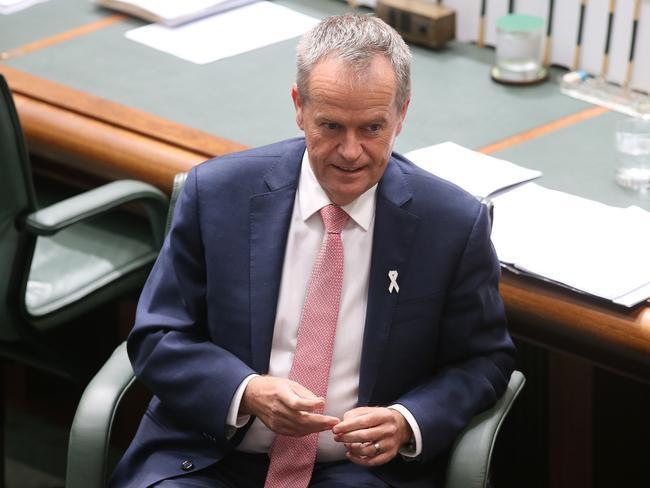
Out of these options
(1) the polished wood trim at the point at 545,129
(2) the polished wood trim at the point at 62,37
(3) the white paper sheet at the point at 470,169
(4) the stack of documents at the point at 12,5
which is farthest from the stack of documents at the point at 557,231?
(4) the stack of documents at the point at 12,5

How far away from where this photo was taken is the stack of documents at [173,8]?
138 inches

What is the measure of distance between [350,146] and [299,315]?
0.31 metres

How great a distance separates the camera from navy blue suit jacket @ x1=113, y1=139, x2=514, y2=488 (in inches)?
85.0

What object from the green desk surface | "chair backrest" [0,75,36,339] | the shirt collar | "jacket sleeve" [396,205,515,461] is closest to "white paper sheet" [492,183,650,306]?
the green desk surface

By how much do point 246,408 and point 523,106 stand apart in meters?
1.23

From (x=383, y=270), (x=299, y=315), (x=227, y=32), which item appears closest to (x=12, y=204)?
(x=299, y=315)

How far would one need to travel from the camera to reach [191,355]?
2180 mm

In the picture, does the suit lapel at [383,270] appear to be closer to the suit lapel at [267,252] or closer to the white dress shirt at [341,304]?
the white dress shirt at [341,304]

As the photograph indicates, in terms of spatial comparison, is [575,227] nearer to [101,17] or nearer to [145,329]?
[145,329]

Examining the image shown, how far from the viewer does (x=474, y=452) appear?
6.74ft

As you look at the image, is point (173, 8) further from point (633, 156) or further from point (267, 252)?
point (267, 252)

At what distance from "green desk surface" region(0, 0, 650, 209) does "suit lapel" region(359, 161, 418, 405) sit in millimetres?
626

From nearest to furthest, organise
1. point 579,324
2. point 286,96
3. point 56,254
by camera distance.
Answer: point 579,324, point 56,254, point 286,96

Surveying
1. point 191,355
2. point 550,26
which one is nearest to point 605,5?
point 550,26
